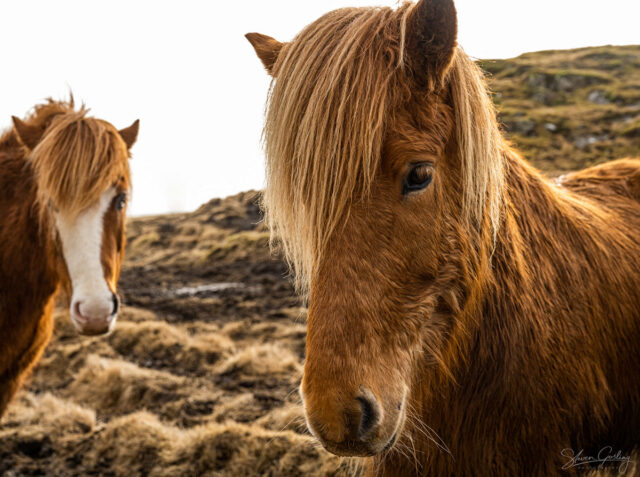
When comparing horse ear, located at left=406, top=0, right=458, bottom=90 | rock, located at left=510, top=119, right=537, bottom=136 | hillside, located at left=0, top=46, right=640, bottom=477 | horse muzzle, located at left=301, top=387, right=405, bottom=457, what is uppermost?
rock, located at left=510, top=119, right=537, bottom=136

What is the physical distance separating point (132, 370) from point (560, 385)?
567 centimetres

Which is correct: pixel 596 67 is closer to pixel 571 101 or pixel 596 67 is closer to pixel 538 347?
pixel 571 101

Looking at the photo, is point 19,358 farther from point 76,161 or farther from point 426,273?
point 426,273

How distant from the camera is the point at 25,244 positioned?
3.54m

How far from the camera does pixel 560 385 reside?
1.87m

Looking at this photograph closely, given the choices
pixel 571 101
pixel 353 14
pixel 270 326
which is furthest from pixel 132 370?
pixel 571 101

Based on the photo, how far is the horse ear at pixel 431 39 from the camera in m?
1.56

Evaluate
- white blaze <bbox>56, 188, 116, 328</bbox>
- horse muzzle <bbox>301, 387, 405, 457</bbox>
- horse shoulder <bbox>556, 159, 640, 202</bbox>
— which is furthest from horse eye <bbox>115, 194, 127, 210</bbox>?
horse shoulder <bbox>556, 159, 640, 202</bbox>

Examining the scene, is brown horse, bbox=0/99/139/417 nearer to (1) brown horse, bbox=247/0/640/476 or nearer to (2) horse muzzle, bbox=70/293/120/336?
(2) horse muzzle, bbox=70/293/120/336

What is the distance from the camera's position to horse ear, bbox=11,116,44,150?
364 centimetres

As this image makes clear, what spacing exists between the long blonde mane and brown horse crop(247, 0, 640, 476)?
2.07 metres

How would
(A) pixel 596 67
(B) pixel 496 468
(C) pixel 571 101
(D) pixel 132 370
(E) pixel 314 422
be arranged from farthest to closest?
(A) pixel 596 67
(C) pixel 571 101
(D) pixel 132 370
(B) pixel 496 468
(E) pixel 314 422

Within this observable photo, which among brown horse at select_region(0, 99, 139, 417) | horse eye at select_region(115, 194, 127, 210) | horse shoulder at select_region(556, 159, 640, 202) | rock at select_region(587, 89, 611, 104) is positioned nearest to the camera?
horse shoulder at select_region(556, 159, 640, 202)

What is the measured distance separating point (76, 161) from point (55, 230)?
524mm
